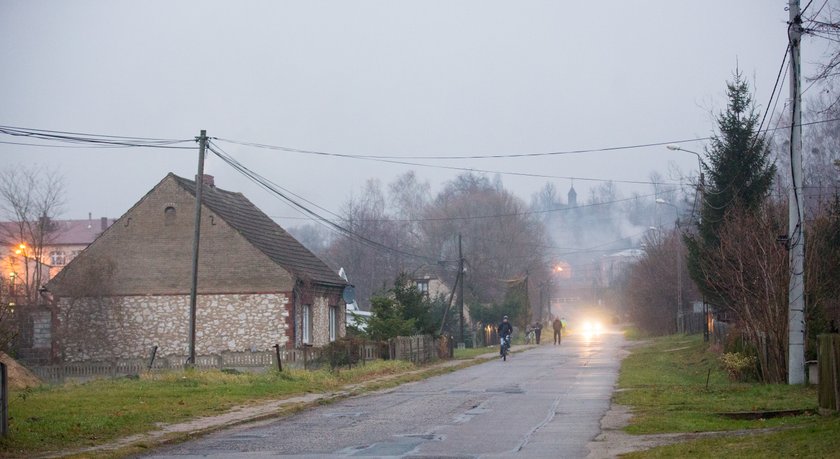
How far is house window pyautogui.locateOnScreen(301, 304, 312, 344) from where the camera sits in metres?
41.2

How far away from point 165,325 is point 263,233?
612cm

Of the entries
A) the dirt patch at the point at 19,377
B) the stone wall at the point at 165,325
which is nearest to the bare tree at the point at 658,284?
the stone wall at the point at 165,325

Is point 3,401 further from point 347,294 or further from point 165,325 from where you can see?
point 347,294

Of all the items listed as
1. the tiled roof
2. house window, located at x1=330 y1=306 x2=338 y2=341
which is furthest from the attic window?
house window, located at x1=330 y1=306 x2=338 y2=341

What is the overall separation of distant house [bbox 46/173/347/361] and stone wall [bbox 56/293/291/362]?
40 mm

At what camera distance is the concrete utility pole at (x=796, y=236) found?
19.4 metres

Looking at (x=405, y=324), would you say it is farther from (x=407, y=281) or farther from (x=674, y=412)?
(x=674, y=412)

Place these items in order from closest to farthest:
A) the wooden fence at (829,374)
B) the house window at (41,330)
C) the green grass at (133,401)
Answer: the wooden fence at (829,374)
the green grass at (133,401)
the house window at (41,330)

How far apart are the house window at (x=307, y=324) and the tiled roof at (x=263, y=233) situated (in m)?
1.23

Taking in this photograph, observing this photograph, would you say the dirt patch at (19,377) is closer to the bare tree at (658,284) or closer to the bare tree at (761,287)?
the bare tree at (761,287)

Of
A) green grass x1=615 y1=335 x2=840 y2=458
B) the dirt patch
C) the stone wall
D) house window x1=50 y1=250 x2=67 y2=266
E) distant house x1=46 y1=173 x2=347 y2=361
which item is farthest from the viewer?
house window x1=50 y1=250 x2=67 y2=266

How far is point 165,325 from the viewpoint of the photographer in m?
39.8

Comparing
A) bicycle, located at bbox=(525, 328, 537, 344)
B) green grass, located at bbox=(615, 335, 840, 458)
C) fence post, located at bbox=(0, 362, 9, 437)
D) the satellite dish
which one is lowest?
bicycle, located at bbox=(525, 328, 537, 344)

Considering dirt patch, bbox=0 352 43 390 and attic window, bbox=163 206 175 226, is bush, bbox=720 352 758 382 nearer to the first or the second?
dirt patch, bbox=0 352 43 390
